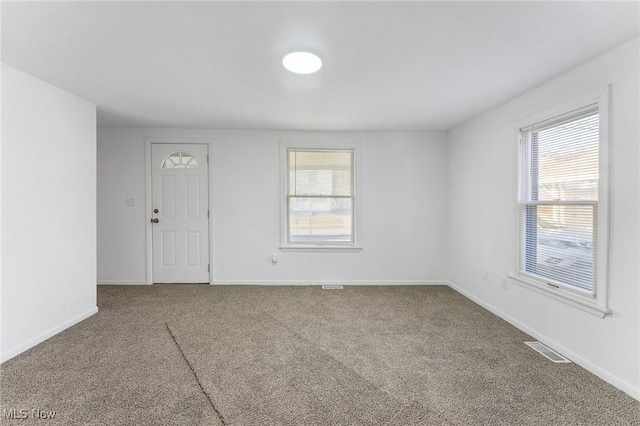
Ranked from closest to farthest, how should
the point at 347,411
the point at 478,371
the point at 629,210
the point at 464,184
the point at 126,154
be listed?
the point at 347,411 < the point at 629,210 < the point at 478,371 < the point at 464,184 < the point at 126,154

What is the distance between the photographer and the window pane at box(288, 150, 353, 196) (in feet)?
14.6

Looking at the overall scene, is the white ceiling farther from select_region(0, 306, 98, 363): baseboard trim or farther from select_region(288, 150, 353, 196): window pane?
select_region(0, 306, 98, 363): baseboard trim

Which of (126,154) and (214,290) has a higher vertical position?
(126,154)

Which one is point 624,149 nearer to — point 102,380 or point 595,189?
point 595,189

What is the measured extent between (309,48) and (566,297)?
2.81 metres

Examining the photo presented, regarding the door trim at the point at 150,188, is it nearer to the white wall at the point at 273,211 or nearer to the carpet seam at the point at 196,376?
the white wall at the point at 273,211

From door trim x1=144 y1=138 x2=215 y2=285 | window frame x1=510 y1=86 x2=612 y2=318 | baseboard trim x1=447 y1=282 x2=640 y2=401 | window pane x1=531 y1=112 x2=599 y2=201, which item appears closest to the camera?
baseboard trim x1=447 y1=282 x2=640 y2=401

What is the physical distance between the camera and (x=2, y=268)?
2291 mm

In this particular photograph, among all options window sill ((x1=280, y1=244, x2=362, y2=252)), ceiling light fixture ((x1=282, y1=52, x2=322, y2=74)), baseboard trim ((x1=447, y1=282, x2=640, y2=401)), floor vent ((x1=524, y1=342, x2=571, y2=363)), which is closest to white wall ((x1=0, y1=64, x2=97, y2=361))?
ceiling light fixture ((x1=282, y1=52, x2=322, y2=74))

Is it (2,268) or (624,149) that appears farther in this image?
(2,268)

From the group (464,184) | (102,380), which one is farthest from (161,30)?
(464,184)

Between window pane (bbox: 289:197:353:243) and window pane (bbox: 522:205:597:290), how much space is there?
7.55ft

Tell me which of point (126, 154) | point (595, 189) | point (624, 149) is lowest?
point (595, 189)

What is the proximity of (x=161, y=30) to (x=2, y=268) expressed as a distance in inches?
88.4
